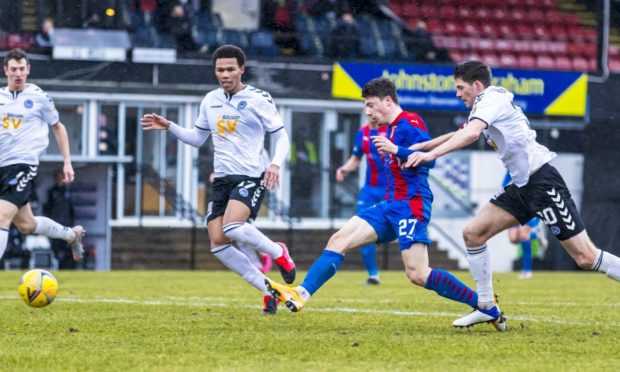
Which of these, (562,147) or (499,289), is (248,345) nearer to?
(499,289)

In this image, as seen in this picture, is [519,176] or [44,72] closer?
[519,176]

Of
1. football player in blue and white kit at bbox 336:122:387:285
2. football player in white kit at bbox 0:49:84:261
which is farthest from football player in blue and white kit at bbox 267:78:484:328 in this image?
football player in blue and white kit at bbox 336:122:387:285

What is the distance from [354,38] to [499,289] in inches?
507

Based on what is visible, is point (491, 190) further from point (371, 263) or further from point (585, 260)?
point (585, 260)

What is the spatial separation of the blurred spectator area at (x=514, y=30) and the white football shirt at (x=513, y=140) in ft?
66.2

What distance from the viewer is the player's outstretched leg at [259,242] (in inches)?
370

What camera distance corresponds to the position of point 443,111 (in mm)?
25844

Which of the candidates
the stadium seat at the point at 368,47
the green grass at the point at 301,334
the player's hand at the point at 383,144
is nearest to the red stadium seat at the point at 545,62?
the stadium seat at the point at 368,47

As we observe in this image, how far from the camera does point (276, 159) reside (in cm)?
931

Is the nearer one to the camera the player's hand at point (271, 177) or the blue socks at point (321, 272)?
the blue socks at point (321, 272)

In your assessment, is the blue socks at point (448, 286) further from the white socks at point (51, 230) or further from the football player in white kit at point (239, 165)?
the white socks at point (51, 230)

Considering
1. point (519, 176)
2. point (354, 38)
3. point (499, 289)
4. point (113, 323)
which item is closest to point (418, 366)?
point (519, 176)

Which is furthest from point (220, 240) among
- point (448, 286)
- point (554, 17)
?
point (554, 17)

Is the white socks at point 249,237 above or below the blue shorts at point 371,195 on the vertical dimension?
above
